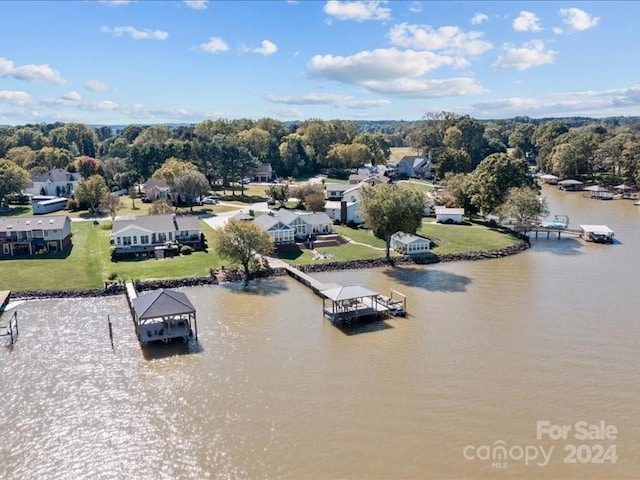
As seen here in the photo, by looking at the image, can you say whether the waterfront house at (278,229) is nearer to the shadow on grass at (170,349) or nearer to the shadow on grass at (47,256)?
the shadow on grass at (47,256)

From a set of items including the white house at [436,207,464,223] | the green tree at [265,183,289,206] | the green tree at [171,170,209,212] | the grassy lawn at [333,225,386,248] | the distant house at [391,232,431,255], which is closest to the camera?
the distant house at [391,232,431,255]

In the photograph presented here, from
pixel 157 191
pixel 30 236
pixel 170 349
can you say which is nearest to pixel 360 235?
pixel 170 349

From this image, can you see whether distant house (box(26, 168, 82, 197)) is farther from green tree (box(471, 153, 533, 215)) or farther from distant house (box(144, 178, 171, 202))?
green tree (box(471, 153, 533, 215))

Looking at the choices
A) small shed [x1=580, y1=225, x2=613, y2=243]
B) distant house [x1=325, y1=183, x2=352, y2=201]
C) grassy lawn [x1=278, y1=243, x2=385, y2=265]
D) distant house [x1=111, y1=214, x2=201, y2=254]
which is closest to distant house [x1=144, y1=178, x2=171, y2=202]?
distant house [x1=111, y1=214, x2=201, y2=254]

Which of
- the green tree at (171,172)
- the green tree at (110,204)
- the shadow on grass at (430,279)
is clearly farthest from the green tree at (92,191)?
the shadow on grass at (430,279)

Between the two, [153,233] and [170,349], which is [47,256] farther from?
[170,349]

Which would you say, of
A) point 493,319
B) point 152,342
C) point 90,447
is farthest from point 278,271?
point 90,447
